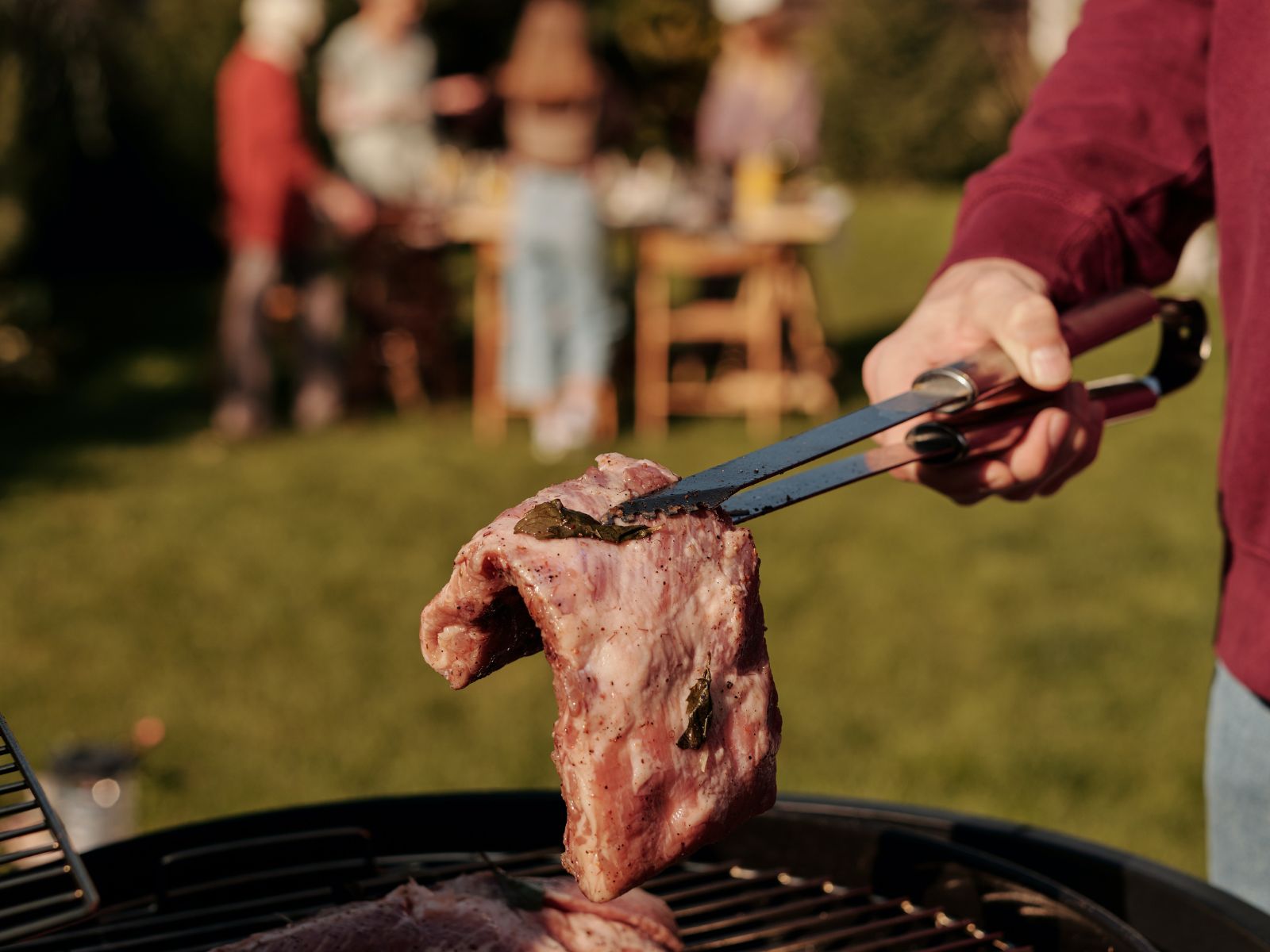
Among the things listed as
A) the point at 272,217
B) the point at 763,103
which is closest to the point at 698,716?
the point at 272,217

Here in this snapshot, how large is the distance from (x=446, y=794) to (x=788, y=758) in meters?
2.50

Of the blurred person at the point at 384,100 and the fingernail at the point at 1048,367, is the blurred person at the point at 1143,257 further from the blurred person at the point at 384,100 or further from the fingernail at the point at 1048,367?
the blurred person at the point at 384,100

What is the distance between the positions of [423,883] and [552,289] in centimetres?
638

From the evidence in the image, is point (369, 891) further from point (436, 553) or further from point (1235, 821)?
point (436, 553)

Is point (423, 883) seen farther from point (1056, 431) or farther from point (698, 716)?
point (1056, 431)

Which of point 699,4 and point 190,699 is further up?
point 699,4

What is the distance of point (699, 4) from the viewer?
15773 millimetres

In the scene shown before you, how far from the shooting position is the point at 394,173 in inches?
350

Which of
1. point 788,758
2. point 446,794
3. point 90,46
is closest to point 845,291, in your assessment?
point 90,46

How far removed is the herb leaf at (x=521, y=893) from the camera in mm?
1704

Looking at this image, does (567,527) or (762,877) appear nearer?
(567,527)

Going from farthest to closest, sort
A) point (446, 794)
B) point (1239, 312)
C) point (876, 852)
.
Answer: point (446, 794), point (876, 852), point (1239, 312)

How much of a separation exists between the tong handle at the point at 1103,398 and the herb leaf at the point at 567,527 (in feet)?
1.62

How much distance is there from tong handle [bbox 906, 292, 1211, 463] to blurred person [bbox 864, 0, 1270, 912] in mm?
29
